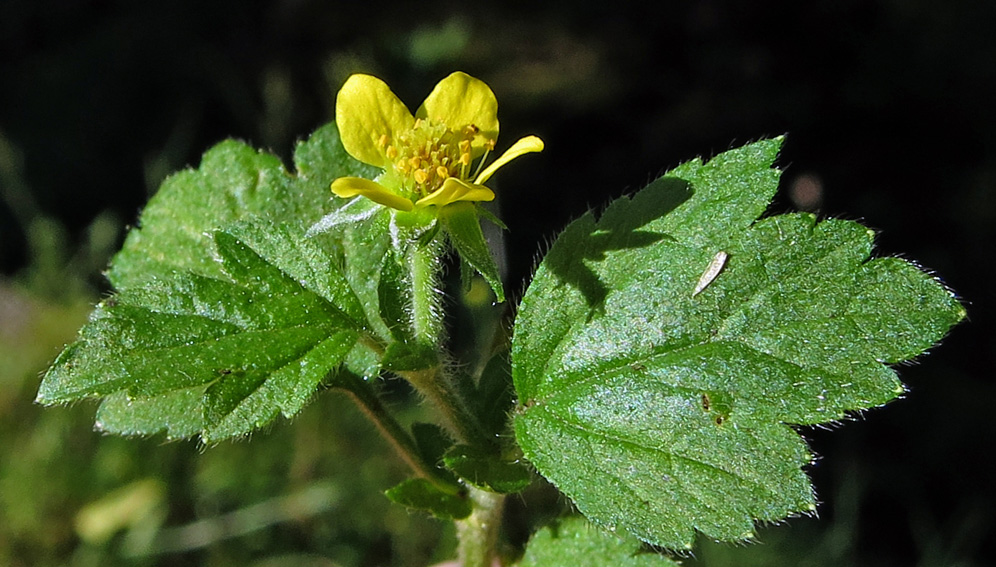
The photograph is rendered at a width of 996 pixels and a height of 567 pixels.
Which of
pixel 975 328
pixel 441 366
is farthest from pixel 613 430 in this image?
pixel 975 328

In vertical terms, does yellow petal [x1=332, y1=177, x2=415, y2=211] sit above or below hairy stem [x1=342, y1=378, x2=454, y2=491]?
above

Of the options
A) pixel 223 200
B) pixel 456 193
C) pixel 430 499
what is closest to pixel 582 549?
pixel 430 499

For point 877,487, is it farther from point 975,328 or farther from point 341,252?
point 341,252

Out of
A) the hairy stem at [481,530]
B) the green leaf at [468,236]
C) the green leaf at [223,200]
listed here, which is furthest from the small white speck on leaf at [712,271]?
the green leaf at [223,200]

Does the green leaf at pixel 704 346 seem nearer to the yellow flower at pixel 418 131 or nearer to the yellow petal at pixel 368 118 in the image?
the yellow flower at pixel 418 131

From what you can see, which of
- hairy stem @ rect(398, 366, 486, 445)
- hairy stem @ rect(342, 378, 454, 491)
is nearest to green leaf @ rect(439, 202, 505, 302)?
hairy stem @ rect(398, 366, 486, 445)

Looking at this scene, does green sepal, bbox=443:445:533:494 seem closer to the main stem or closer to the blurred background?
the main stem
